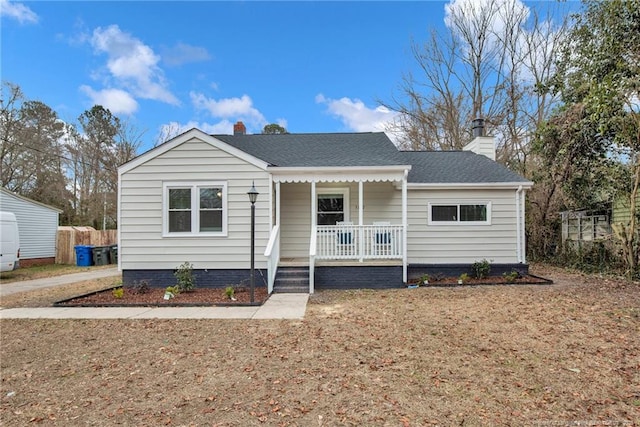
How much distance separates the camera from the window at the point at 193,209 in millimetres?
8867

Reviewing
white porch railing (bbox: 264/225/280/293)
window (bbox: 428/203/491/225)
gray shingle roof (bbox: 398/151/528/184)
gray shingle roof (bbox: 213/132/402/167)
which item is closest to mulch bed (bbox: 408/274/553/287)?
window (bbox: 428/203/491/225)

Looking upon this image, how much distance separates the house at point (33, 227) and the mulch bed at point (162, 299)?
31.1ft

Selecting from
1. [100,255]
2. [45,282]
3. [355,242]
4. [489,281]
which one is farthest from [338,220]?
[100,255]

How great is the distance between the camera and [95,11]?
42.4 feet

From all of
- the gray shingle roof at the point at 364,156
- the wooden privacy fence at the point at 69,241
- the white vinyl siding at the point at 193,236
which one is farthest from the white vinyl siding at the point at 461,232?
the wooden privacy fence at the point at 69,241

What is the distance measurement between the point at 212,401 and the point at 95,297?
21.7ft

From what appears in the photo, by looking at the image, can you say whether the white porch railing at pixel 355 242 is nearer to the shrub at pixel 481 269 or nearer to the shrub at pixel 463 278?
the shrub at pixel 463 278

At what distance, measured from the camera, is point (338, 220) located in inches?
426

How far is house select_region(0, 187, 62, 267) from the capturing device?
14426mm

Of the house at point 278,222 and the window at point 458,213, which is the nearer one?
the house at point 278,222

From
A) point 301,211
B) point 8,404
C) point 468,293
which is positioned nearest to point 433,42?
point 301,211

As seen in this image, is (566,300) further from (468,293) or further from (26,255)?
(26,255)

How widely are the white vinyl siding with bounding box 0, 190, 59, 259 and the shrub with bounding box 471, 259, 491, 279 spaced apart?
707 inches

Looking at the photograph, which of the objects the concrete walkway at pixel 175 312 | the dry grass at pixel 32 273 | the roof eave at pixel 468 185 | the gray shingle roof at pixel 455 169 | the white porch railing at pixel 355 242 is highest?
the gray shingle roof at pixel 455 169
